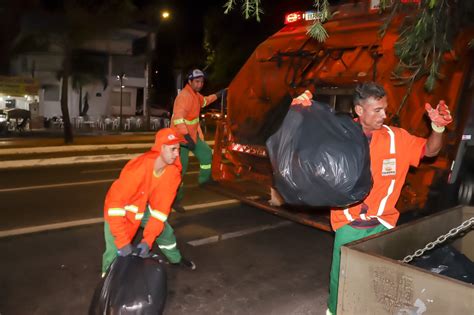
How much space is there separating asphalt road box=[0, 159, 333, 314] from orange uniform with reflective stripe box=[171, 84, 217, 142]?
1.08 m

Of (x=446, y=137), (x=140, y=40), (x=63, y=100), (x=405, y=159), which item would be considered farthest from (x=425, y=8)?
(x=140, y=40)

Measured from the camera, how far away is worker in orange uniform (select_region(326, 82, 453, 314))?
2.70m

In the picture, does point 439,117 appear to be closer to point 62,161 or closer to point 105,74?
point 62,161

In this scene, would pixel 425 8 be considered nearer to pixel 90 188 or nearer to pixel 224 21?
pixel 90 188

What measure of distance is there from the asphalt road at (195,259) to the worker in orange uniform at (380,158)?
104 cm

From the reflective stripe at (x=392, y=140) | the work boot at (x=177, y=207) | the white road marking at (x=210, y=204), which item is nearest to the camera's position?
the reflective stripe at (x=392, y=140)

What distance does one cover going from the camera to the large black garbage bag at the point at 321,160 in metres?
2.37

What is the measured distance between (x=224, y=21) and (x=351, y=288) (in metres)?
23.9

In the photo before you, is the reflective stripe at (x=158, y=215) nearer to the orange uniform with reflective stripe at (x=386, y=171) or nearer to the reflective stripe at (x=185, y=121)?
the orange uniform with reflective stripe at (x=386, y=171)

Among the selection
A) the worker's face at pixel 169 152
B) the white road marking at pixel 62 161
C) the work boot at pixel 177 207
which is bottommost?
the white road marking at pixel 62 161

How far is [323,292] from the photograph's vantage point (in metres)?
3.90

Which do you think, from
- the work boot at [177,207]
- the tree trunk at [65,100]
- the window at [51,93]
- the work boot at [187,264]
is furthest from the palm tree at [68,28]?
the work boot at [187,264]

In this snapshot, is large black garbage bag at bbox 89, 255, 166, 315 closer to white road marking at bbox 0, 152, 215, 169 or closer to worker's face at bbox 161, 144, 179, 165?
worker's face at bbox 161, 144, 179, 165

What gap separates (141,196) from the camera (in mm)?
3252
